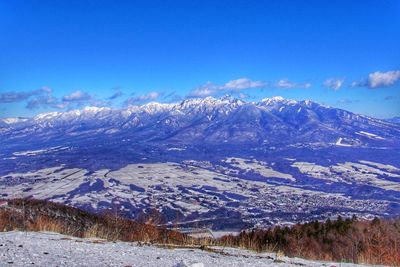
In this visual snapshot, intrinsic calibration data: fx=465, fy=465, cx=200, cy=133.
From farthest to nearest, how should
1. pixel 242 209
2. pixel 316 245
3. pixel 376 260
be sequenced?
pixel 242 209 < pixel 316 245 < pixel 376 260

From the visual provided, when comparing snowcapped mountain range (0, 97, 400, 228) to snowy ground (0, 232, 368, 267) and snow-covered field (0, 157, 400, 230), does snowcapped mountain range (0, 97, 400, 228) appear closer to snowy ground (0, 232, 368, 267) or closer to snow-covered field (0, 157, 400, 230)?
snow-covered field (0, 157, 400, 230)

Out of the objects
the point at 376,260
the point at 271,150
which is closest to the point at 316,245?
the point at 376,260

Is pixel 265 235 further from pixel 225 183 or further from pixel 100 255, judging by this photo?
pixel 225 183

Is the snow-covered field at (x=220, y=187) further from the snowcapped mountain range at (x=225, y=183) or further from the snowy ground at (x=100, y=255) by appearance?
the snowy ground at (x=100, y=255)

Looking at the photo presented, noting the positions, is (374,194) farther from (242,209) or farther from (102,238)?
(102,238)

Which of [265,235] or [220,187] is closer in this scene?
[265,235]

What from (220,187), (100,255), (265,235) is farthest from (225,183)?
(100,255)

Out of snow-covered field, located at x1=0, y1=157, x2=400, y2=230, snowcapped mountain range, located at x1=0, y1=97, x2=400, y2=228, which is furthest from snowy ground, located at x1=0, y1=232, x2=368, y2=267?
snow-covered field, located at x1=0, y1=157, x2=400, y2=230

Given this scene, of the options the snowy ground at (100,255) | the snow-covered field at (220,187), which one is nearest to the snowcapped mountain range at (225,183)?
the snow-covered field at (220,187)
